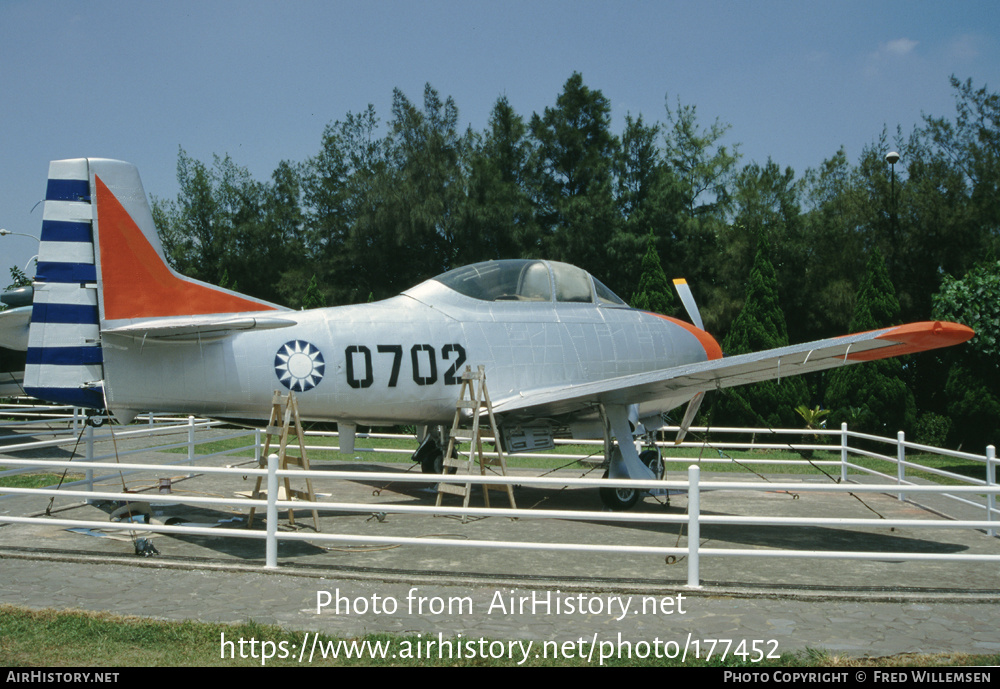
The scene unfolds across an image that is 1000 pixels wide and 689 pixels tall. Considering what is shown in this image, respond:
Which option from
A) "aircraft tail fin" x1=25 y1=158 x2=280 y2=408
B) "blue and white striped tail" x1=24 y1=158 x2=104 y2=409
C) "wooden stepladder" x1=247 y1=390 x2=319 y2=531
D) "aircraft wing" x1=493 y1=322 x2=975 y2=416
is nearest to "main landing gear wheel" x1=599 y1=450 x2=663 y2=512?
"aircraft wing" x1=493 y1=322 x2=975 y2=416

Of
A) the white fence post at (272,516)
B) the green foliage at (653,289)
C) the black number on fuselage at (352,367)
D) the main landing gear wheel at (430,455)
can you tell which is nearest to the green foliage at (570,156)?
the green foliage at (653,289)

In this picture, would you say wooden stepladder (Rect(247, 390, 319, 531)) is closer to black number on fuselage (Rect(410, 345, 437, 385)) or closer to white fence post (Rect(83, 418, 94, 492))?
black number on fuselage (Rect(410, 345, 437, 385))

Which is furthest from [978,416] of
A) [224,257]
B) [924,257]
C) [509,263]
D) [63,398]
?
[224,257]

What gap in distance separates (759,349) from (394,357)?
1745 cm

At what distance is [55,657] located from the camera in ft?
14.9

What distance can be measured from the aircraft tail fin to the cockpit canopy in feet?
12.7

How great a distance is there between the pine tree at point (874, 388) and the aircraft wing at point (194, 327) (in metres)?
18.4

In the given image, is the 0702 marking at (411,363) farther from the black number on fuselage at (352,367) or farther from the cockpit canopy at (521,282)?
the cockpit canopy at (521,282)

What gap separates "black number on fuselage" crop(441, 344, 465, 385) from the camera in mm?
10117

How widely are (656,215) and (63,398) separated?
102ft

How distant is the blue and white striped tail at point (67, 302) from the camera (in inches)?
330

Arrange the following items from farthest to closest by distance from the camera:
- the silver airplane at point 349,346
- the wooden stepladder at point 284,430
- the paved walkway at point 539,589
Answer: the silver airplane at point 349,346 < the wooden stepladder at point 284,430 < the paved walkway at point 539,589

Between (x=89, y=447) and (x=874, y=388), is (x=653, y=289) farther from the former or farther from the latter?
(x=89, y=447)
